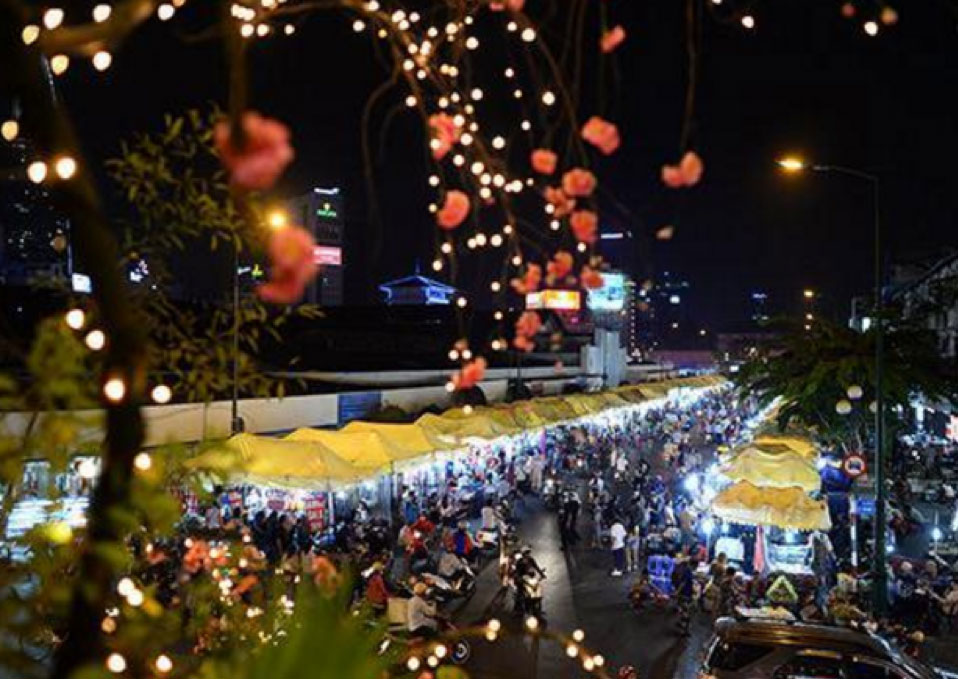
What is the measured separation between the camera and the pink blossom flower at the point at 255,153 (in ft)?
7.90

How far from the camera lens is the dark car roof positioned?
31.8ft

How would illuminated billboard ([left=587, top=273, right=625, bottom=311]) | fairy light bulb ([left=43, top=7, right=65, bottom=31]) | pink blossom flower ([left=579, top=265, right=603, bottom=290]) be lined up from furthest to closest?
illuminated billboard ([left=587, top=273, right=625, bottom=311])
pink blossom flower ([left=579, top=265, right=603, bottom=290])
fairy light bulb ([left=43, top=7, right=65, bottom=31])


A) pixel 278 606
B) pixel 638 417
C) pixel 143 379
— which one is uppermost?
pixel 143 379

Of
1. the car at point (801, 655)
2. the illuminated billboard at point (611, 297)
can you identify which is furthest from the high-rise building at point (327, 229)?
the car at point (801, 655)

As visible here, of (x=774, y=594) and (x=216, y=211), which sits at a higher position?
(x=216, y=211)

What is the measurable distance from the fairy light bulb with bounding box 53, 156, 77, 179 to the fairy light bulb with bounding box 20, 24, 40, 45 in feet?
1.00

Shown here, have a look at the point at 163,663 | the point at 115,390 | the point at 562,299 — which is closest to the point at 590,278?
the point at 163,663

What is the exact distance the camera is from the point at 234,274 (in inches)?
425

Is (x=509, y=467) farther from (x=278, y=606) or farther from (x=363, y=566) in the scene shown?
(x=278, y=606)

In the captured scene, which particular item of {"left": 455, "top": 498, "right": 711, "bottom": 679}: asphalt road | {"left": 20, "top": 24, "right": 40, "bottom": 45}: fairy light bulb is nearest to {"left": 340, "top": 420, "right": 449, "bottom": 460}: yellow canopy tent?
{"left": 455, "top": 498, "right": 711, "bottom": 679}: asphalt road

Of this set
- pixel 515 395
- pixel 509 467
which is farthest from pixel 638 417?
pixel 509 467

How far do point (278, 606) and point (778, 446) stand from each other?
669 inches

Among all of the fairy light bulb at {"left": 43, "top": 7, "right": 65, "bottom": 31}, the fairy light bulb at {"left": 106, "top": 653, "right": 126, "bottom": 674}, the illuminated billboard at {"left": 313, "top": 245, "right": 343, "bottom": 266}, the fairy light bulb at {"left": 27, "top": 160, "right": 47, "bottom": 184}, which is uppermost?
the illuminated billboard at {"left": 313, "top": 245, "right": 343, "bottom": 266}

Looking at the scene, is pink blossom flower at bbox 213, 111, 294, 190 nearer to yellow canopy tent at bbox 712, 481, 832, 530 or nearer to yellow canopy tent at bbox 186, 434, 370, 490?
yellow canopy tent at bbox 186, 434, 370, 490
